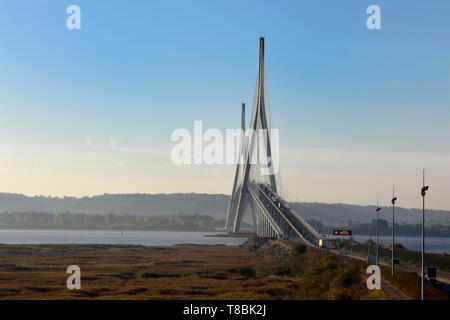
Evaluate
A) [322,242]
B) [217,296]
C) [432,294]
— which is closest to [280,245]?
[322,242]

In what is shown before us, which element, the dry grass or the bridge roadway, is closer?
the dry grass

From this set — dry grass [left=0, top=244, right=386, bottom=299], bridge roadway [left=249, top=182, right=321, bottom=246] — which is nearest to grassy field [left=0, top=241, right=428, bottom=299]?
dry grass [left=0, top=244, right=386, bottom=299]

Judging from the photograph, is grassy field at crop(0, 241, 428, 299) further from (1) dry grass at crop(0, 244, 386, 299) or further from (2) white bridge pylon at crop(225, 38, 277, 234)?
(2) white bridge pylon at crop(225, 38, 277, 234)

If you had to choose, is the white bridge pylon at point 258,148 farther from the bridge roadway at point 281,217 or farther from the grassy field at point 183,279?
the grassy field at point 183,279

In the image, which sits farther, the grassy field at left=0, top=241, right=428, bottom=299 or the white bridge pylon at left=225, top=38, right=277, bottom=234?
the white bridge pylon at left=225, top=38, right=277, bottom=234

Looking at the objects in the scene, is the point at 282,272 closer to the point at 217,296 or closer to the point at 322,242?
the point at 217,296

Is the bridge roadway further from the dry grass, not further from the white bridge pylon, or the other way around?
the dry grass

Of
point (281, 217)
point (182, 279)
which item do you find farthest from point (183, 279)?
point (281, 217)
